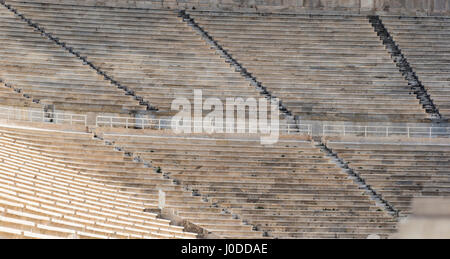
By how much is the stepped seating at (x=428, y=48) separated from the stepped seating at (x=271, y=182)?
416 cm

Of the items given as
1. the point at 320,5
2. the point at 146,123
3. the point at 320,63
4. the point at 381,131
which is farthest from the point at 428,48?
the point at 146,123

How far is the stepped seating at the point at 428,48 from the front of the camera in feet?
73.7

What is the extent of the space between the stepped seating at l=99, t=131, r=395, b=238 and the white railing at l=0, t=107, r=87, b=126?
44.1 inches

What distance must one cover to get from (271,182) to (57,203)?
546cm

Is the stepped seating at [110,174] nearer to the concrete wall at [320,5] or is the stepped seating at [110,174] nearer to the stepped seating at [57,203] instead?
the stepped seating at [57,203]

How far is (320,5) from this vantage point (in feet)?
84.5

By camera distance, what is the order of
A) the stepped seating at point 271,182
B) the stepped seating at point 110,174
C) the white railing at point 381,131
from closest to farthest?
the stepped seating at point 110,174
the stepped seating at point 271,182
the white railing at point 381,131

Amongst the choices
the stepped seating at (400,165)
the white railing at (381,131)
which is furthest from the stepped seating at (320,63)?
the stepped seating at (400,165)

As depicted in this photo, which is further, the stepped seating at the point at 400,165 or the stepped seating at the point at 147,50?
the stepped seating at the point at 147,50

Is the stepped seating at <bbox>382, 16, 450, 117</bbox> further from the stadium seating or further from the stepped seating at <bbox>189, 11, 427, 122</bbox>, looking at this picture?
the stepped seating at <bbox>189, 11, 427, 122</bbox>

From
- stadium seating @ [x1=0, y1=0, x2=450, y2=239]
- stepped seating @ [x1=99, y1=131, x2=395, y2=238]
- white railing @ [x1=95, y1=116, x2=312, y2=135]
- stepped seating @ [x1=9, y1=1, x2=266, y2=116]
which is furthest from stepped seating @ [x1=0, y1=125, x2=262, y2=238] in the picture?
stepped seating @ [x1=9, y1=1, x2=266, y2=116]

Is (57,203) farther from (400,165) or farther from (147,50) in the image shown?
(147,50)
